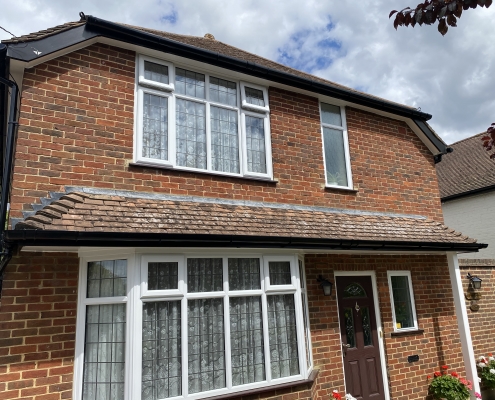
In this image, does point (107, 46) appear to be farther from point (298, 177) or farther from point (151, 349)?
point (151, 349)

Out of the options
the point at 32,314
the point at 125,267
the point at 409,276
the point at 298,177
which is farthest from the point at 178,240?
the point at 409,276

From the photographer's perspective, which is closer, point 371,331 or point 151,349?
point 151,349

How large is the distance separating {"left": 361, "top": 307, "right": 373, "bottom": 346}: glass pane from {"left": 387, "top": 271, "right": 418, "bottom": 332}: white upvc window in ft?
1.82

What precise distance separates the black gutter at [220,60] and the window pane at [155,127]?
0.78 meters

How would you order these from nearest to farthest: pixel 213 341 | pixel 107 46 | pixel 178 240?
pixel 178 240, pixel 213 341, pixel 107 46

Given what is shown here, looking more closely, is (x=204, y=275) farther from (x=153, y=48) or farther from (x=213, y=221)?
(x=153, y=48)

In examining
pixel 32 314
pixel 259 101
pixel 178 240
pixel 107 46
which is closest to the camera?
pixel 32 314

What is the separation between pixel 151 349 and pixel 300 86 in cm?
515

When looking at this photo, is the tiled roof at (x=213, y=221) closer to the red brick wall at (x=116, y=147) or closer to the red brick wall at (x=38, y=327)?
the red brick wall at (x=116, y=147)

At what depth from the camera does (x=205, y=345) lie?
520 cm

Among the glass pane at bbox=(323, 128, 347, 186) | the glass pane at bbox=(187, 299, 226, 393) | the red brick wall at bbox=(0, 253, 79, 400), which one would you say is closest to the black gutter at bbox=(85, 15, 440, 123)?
the glass pane at bbox=(323, 128, 347, 186)

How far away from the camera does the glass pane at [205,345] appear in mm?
5051

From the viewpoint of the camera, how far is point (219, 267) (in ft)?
18.2

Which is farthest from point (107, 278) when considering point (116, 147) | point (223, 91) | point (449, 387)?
point (449, 387)
